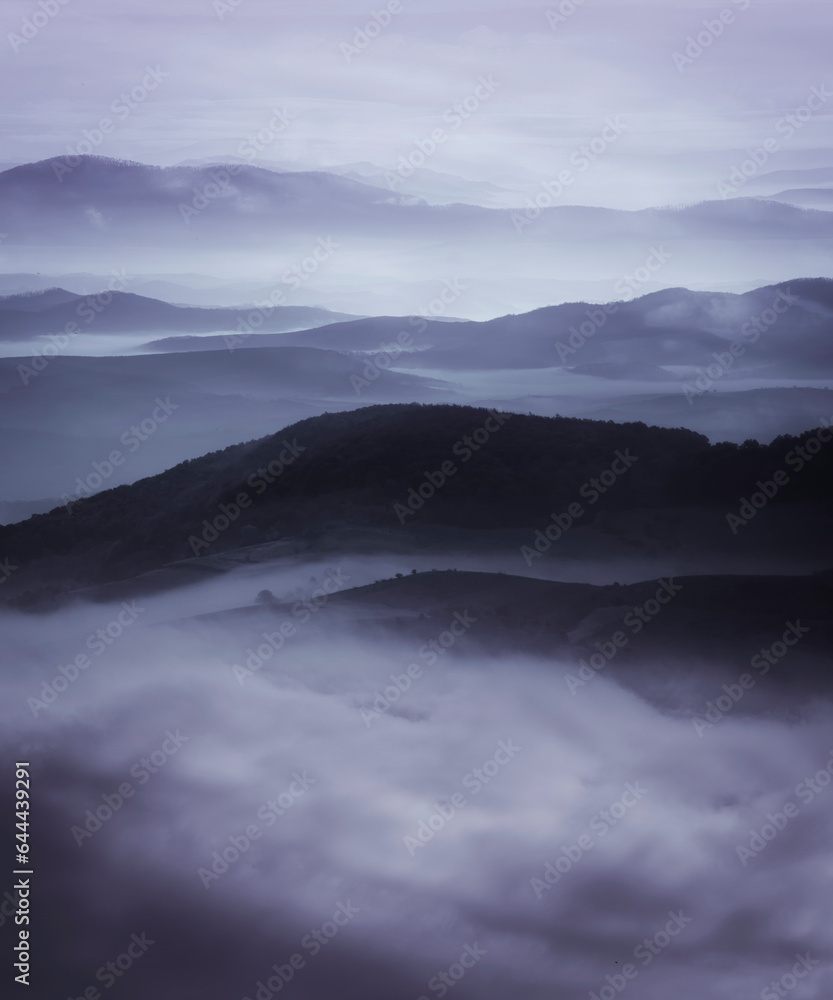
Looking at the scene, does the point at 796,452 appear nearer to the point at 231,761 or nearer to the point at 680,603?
the point at 680,603

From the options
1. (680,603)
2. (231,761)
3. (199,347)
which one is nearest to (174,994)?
(231,761)

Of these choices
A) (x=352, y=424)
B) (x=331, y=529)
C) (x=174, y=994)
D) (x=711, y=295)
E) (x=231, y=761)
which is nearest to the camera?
(x=174, y=994)
